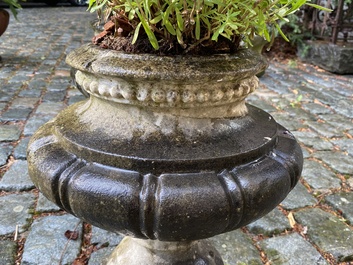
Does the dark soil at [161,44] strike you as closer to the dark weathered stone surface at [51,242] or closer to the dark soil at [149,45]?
the dark soil at [149,45]

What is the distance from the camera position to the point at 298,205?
2.29 metres

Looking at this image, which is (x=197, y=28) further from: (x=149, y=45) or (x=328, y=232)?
(x=328, y=232)

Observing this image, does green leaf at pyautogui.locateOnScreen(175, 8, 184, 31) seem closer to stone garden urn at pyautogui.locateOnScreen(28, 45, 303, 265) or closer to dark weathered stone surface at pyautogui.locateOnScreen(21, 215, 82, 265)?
stone garden urn at pyautogui.locateOnScreen(28, 45, 303, 265)

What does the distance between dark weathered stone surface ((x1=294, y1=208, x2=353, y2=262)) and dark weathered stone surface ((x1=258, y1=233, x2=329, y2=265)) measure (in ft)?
0.24

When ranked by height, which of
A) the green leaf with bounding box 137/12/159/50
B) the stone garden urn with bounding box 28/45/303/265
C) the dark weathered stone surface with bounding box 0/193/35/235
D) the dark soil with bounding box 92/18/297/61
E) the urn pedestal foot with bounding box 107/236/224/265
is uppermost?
the green leaf with bounding box 137/12/159/50

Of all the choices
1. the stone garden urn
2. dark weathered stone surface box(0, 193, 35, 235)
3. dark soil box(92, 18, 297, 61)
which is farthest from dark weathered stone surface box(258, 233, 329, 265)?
dark weathered stone surface box(0, 193, 35, 235)

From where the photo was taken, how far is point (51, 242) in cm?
188

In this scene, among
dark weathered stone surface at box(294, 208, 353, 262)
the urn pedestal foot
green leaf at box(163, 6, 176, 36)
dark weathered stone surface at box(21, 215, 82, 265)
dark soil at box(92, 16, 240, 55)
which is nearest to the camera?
green leaf at box(163, 6, 176, 36)

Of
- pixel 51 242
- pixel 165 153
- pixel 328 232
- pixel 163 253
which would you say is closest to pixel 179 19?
pixel 165 153

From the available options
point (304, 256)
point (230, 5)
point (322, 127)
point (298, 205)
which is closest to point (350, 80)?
point (322, 127)

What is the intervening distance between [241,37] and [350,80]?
4.39 m

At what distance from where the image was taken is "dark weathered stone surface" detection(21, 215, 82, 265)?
1.77m

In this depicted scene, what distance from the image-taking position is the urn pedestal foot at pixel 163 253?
4.62ft

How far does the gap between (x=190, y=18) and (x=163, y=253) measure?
0.87m
